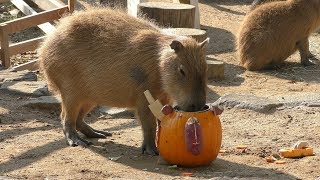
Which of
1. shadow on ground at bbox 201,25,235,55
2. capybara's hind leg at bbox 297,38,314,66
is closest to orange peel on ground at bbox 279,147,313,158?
capybara's hind leg at bbox 297,38,314,66

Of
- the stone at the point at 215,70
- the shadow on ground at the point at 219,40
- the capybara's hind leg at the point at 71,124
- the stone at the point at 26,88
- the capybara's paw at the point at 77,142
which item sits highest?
the capybara's hind leg at the point at 71,124

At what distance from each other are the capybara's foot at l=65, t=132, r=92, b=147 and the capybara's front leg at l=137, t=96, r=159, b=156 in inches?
24.2

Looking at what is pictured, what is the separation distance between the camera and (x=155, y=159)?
6352mm

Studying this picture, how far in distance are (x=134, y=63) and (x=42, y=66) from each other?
1.02 metres

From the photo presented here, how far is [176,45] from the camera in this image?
6066mm

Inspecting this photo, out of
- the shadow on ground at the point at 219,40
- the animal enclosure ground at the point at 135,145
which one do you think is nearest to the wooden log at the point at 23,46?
the animal enclosure ground at the point at 135,145

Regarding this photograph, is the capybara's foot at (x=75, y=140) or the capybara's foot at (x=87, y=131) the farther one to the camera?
the capybara's foot at (x=87, y=131)

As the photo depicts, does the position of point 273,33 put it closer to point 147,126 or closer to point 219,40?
point 219,40

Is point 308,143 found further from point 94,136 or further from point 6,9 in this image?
point 6,9

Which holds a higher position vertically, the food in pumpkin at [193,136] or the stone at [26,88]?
the food in pumpkin at [193,136]

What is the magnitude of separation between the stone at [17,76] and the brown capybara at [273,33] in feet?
9.76

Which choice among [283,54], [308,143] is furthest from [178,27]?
[308,143]

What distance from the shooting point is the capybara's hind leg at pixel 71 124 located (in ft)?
22.5

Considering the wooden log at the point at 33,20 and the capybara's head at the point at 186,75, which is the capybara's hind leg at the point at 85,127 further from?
the wooden log at the point at 33,20
